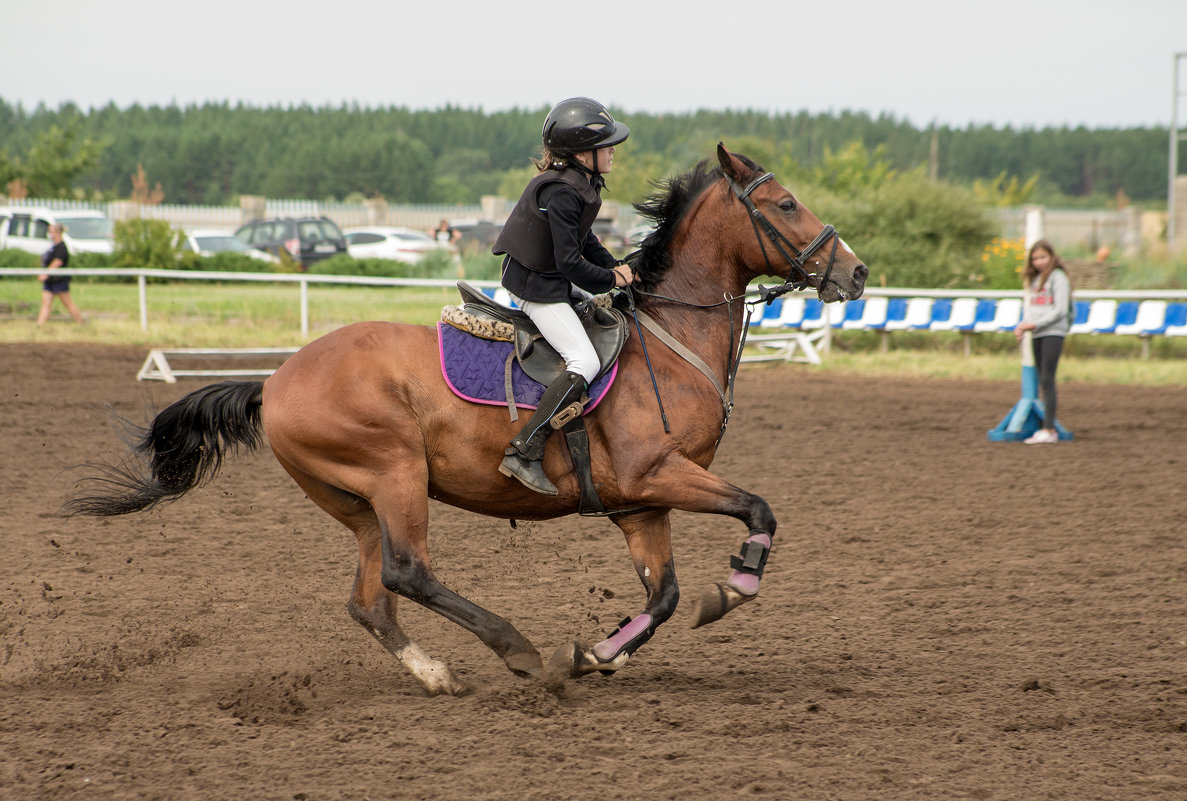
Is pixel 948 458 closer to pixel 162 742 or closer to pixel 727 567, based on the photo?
pixel 727 567

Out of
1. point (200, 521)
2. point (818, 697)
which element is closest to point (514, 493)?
point (818, 697)

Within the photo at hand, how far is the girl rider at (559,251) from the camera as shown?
15.0 ft

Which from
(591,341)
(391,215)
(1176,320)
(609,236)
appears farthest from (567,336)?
(391,215)

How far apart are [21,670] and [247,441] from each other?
4.65 ft

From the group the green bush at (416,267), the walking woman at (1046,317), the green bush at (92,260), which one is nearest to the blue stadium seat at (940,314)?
the walking woman at (1046,317)

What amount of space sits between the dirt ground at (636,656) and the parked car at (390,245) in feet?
78.4

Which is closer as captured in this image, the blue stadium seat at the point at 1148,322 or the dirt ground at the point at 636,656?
the dirt ground at the point at 636,656

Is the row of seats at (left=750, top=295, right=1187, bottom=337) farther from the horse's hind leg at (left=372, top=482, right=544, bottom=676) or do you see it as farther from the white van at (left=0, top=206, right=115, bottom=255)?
the white van at (left=0, top=206, right=115, bottom=255)

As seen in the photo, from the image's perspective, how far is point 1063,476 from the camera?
9.66m

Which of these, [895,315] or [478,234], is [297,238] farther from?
[895,315]

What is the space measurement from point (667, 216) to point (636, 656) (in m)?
2.15

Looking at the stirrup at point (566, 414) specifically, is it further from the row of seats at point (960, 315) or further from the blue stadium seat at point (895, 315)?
the blue stadium seat at point (895, 315)

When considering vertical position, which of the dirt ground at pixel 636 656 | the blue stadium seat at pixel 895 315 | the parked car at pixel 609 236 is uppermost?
the parked car at pixel 609 236

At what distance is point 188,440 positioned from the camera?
5020 millimetres
